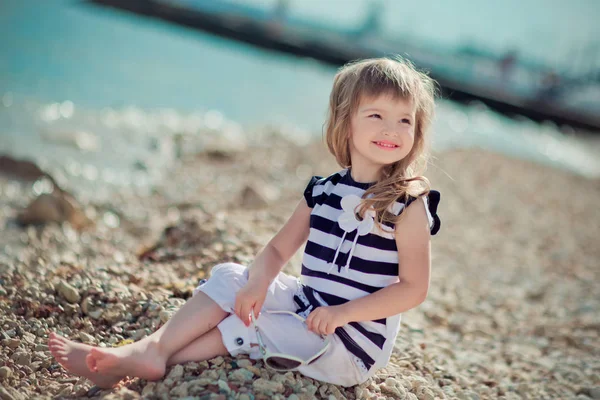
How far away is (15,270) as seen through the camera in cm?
282

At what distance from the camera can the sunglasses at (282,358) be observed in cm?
187

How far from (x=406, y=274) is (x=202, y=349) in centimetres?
75

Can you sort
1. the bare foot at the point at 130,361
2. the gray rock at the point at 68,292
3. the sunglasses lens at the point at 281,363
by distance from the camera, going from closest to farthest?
the bare foot at the point at 130,361 → the sunglasses lens at the point at 281,363 → the gray rock at the point at 68,292

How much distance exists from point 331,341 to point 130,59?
15772 millimetres

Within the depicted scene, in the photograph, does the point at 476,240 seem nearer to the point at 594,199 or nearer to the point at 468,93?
the point at 594,199

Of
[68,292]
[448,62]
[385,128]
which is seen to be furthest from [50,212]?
[448,62]

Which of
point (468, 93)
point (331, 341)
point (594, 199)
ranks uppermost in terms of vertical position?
point (468, 93)

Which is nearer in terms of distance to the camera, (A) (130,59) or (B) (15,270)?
(B) (15,270)

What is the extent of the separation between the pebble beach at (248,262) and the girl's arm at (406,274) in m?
0.34

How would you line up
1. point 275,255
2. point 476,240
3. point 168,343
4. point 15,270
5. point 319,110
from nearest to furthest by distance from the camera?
point 168,343 → point 275,255 → point 15,270 → point 476,240 → point 319,110

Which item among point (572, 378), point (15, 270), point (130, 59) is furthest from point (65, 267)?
point (130, 59)

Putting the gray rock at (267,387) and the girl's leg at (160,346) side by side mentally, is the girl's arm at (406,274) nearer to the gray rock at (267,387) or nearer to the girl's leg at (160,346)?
the gray rock at (267,387)

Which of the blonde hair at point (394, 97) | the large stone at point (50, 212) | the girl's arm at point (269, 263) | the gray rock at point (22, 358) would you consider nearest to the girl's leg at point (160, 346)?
the girl's arm at point (269, 263)

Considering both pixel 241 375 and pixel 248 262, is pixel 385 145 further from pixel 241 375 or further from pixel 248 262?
pixel 248 262
